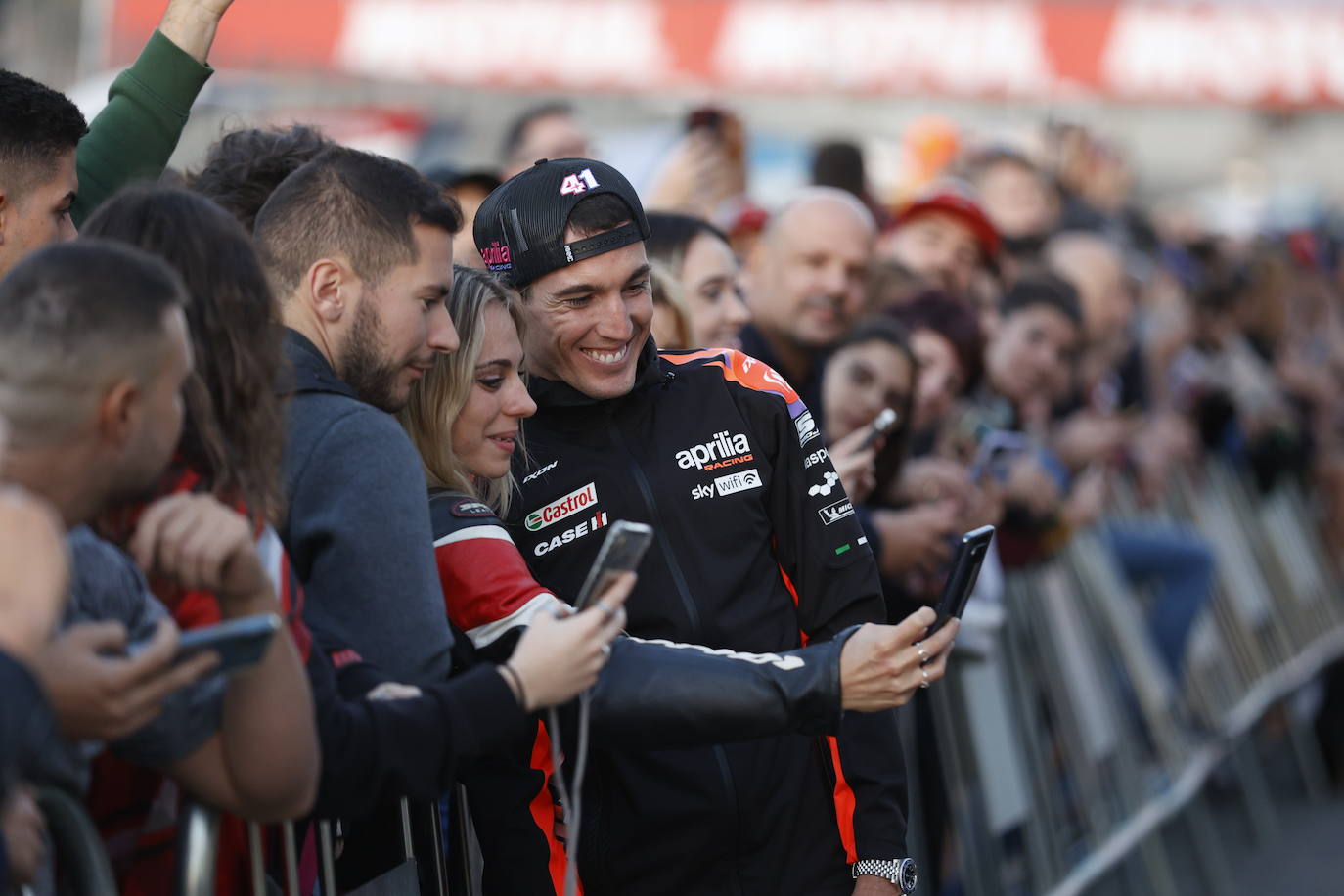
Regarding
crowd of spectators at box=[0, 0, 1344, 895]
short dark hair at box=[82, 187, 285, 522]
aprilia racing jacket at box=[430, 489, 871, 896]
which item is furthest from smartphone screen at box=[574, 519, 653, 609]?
short dark hair at box=[82, 187, 285, 522]

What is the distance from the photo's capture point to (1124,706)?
22.6 feet

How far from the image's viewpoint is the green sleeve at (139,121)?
3.26m

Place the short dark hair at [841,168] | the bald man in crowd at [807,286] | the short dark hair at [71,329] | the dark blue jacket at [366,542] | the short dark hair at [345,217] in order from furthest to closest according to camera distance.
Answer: the short dark hair at [841,168] < the bald man in crowd at [807,286] < the short dark hair at [345,217] < the dark blue jacket at [366,542] < the short dark hair at [71,329]

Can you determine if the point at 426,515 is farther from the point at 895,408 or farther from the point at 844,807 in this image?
the point at 895,408

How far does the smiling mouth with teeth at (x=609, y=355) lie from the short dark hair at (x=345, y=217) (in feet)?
1.33

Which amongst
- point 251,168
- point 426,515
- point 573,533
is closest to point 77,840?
point 426,515

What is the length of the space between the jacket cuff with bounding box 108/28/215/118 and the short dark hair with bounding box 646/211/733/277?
4.34 ft

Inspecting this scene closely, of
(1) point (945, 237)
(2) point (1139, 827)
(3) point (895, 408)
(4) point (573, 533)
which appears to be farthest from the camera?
(1) point (945, 237)

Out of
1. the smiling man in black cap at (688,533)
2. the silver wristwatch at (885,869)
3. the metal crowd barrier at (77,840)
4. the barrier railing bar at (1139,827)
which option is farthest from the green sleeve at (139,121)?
the barrier railing bar at (1139,827)

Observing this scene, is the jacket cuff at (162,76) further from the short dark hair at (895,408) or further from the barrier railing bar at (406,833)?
the short dark hair at (895,408)

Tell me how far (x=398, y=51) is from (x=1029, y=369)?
16703 millimetres

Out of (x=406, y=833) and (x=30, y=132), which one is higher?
(x=30, y=132)

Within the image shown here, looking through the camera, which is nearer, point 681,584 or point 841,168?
point 681,584

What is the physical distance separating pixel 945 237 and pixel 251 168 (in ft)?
13.3
